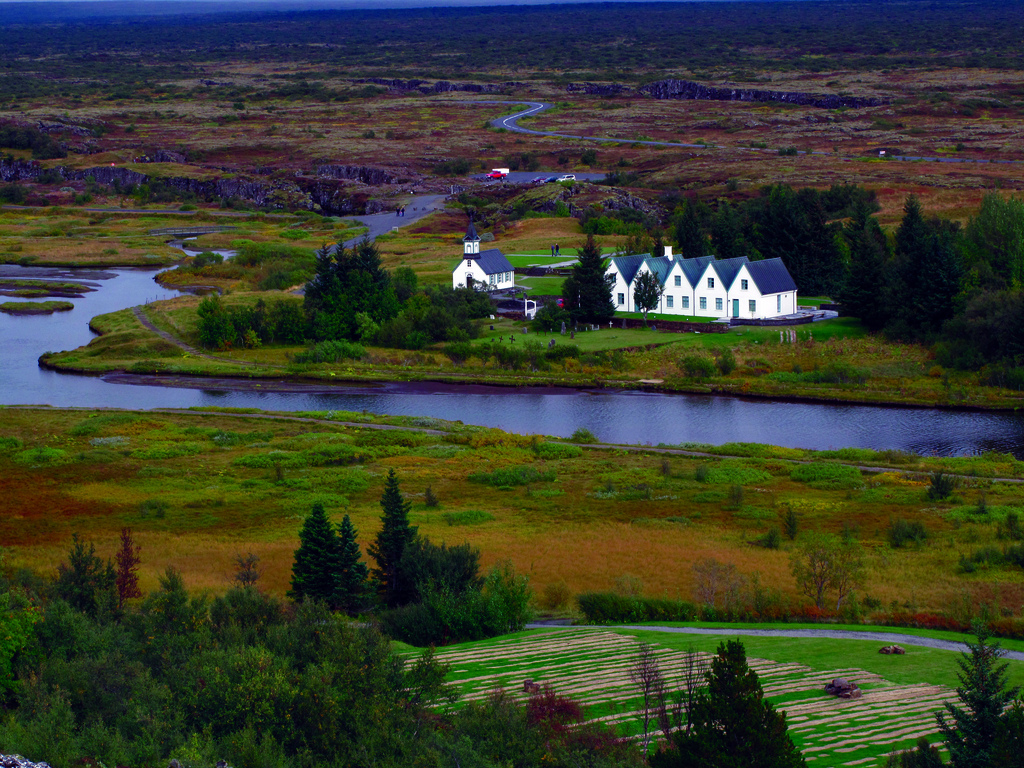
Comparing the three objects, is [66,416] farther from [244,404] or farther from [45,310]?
[45,310]

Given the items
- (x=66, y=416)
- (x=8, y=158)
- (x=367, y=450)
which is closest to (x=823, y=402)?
(x=367, y=450)

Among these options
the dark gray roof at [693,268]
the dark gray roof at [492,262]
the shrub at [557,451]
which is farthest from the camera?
the dark gray roof at [492,262]

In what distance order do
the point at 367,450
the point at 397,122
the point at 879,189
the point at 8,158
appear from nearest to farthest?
the point at 367,450 < the point at 879,189 < the point at 8,158 < the point at 397,122

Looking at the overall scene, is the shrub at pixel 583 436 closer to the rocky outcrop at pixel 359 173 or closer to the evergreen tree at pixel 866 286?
the evergreen tree at pixel 866 286

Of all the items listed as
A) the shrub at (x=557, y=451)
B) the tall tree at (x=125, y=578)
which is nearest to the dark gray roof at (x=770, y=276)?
the shrub at (x=557, y=451)

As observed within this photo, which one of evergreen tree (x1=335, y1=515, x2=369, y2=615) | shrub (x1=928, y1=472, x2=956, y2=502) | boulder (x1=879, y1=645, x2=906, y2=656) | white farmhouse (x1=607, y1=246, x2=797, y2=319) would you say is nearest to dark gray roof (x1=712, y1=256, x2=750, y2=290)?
white farmhouse (x1=607, y1=246, x2=797, y2=319)

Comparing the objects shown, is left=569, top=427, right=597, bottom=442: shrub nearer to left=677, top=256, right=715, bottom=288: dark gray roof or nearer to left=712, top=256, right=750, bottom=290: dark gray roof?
left=712, top=256, right=750, bottom=290: dark gray roof
